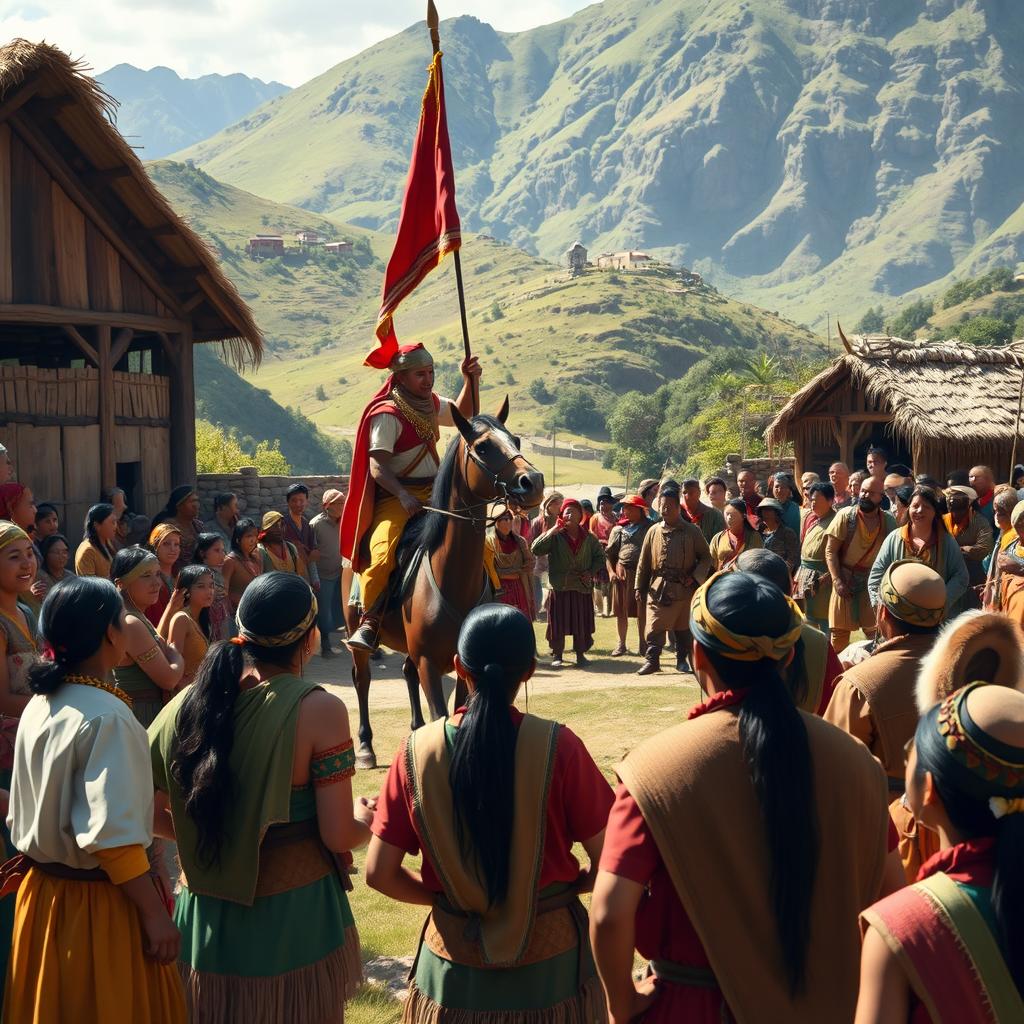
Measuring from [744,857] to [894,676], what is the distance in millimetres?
1908

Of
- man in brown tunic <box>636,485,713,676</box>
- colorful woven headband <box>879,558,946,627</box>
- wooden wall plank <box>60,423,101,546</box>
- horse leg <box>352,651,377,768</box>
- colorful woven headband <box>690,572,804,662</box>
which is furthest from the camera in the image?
wooden wall plank <box>60,423,101,546</box>

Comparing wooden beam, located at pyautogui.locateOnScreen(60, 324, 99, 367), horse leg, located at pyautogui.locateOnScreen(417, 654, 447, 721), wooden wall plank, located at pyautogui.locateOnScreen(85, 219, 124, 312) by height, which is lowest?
horse leg, located at pyautogui.locateOnScreen(417, 654, 447, 721)

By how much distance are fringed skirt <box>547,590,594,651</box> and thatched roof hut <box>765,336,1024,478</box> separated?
759 cm

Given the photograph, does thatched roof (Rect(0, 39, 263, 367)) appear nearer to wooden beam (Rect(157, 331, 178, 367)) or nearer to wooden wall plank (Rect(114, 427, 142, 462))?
wooden beam (Rect(157, 331, 178, 367))

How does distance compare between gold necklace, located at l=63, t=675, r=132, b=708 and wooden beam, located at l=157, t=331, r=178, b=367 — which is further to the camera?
wooden beam, located at l=157, t=331, r=178, b=367

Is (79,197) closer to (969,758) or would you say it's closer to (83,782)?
(83,782)

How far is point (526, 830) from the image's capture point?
320cm

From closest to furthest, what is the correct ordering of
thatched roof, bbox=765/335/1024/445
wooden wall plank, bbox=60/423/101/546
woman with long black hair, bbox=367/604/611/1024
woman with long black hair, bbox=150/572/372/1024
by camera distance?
woman with long black hair, bbox=367/604/611/1024 → woman with long black hair, bbox=150/572/372/1024 → wooden wall plank, bbox=60/423/101/546 → thatched roof, bbox=765/335/1024/445

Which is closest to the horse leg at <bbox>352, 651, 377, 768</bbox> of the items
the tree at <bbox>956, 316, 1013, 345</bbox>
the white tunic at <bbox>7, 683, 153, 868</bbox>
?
the white tunic at <bbox>7, 683, 153, 868</bbox>

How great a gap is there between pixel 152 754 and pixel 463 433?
417 cm

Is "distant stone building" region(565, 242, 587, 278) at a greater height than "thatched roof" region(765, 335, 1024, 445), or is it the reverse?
"distant stone building" region(565, 242, 587, 278)

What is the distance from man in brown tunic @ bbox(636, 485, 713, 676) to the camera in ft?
42.2

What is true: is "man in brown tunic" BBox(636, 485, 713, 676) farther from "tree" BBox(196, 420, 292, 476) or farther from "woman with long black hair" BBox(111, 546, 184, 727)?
"tree" BBox(196, 420, 292, 476)

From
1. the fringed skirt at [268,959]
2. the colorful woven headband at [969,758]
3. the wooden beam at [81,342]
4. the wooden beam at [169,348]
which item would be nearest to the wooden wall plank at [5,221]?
the wooden beam at [81,342]
